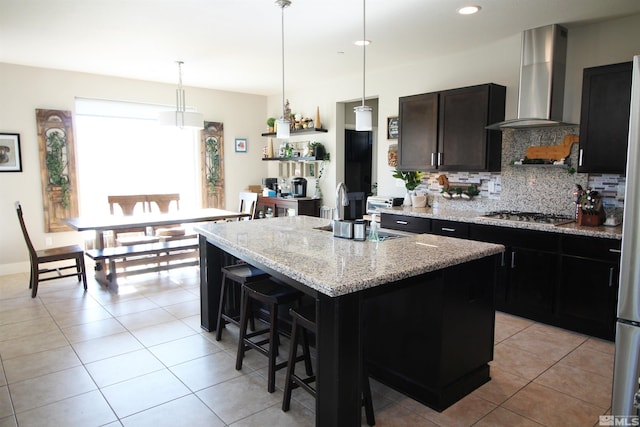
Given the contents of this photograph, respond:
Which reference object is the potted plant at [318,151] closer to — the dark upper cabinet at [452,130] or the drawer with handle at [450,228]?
the dark upper cabinet at [452,130]

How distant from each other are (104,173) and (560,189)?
5.57m

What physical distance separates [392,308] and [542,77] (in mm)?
2549

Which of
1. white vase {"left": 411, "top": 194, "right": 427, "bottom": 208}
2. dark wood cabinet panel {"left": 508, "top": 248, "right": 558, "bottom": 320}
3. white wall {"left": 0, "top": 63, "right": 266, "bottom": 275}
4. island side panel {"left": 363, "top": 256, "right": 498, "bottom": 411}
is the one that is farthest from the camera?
white wall {"left": 0, "top": 63, "right": 266, "bottom": 275}

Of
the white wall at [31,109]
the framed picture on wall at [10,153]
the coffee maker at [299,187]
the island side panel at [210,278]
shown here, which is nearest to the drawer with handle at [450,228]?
the island side panel at [210,278]

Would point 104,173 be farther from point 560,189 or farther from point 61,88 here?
point 560,189

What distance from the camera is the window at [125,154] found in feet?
18.3

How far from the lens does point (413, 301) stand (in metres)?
2.31

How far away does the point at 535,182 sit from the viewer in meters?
3.99

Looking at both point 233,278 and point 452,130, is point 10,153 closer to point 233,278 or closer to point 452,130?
point 233,278

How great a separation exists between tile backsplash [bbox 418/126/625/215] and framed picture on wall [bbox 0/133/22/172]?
5.32 metres

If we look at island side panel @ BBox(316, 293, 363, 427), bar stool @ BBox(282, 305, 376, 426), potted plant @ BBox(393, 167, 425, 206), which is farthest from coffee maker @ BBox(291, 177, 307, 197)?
island side panel @ BBox(316, 293, 363, 427)

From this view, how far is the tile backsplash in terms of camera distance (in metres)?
3.54

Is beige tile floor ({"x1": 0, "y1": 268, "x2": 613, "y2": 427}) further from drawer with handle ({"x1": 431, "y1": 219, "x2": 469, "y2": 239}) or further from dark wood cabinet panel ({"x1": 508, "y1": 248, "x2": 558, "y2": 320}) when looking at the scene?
drawer with handle ({"x1": 431, "y1": 219, "x2": 469, "y2": 239})

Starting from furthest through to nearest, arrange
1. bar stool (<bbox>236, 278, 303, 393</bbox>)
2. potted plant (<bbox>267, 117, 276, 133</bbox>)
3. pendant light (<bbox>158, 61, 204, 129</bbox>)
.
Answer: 1. potted plant (<bbox>267, 117, 276, 133</bbox>)
2. pendant light (<bbox>158, 61, 204, 129</bbox>)
3. bar stool (<bbox>236, 278, 303, 393</bbox>)
